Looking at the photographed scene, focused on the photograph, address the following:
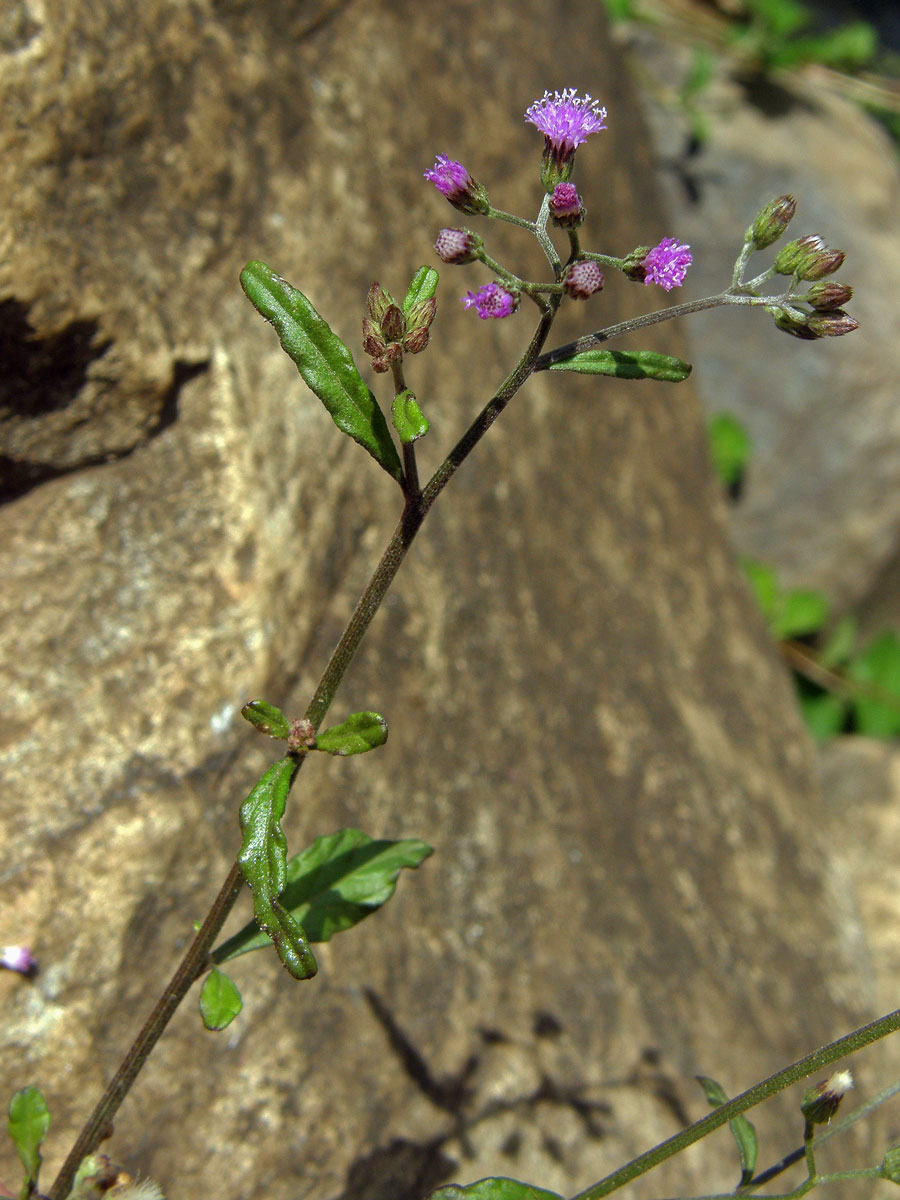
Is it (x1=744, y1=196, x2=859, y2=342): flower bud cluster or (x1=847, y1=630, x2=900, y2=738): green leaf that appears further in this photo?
(x1=847, y1=630, x2=900, y2=738): green leaf

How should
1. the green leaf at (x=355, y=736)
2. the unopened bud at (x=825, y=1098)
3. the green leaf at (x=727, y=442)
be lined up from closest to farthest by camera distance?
1. the green leaf at (x=355, y=736)
2. the unopened bud at (x=825, y=1098)
3. the green leaf at (x=727, y=442)

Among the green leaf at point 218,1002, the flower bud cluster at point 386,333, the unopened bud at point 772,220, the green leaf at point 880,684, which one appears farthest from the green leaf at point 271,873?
the green leaf at point 880,684

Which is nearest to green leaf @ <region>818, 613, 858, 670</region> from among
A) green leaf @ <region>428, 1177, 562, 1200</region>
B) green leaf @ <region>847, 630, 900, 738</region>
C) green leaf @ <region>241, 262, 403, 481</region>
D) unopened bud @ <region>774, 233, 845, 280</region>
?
green leaf @ <region>847, 630, 900, 738</region>

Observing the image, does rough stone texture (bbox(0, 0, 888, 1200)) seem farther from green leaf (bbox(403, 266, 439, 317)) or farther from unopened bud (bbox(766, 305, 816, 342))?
unopened bud (bbox(766, 305, 816, 342))

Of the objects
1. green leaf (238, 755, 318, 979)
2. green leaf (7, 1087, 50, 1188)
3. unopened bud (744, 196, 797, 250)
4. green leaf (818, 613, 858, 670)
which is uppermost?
unopened bud (744, 196, 797, 250)

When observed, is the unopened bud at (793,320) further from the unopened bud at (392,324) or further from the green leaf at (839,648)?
the green leaf at (839,648)

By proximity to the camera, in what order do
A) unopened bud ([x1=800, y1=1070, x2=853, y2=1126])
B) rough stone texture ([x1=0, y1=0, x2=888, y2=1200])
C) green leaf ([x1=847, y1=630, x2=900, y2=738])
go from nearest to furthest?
unopened bud ([x1=800, y1=1070, x2=853, y2=1126]) < rough stone texture ([x1=0, y1=0, x2=888, y2=1200]) < green leaf ([x1=847, y1=630, x2=900, y2=738])
